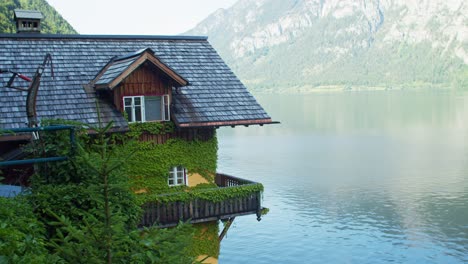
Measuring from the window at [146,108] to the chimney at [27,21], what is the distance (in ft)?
21.1

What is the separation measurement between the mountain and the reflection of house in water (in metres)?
29.2

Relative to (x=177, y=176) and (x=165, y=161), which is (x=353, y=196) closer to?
(x=177, y=176)

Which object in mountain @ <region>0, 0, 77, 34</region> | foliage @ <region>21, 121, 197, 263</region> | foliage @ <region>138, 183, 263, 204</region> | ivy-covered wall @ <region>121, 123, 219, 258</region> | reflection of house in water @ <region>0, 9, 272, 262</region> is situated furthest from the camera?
mountain @ <region>0, 0, 77, 34</region>

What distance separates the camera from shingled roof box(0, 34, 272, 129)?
65.7 feet

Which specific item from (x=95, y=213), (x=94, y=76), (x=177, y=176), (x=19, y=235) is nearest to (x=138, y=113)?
(x=94, y=76)

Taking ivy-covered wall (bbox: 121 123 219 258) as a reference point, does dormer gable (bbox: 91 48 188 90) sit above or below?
above

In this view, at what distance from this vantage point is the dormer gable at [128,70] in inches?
783

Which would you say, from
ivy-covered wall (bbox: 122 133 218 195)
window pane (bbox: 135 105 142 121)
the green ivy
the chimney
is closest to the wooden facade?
window pane (bbox: 135 105 142 121)

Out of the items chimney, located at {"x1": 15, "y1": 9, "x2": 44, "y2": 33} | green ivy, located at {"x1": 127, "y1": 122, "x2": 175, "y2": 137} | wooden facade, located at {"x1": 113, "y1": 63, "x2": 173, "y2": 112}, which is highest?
chimney, located at {"x1": 15, "y1": 9, "x2": 44, "y2": 33}

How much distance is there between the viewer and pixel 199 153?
2166cm

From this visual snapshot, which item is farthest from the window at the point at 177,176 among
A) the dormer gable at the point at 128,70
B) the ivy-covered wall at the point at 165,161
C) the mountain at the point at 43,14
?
the mountain at the point at 43,14

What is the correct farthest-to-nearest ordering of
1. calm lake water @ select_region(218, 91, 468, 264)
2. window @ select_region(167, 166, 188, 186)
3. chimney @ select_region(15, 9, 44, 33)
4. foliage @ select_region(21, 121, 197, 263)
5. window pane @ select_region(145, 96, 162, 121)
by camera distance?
calm lake water @ select_region(218, 91, 468, 264) < chimney @ select_region(15, 9, 44, 33) < window @ select_region(167, 166, 188, 186) < window pane @ select_region(145, 96, 162, 121) < foliage @ select_region(21, 121, 197, 263)

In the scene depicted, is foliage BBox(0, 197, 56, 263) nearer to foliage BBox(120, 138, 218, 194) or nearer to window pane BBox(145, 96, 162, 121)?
foliage BBox(120, 138, 218, 194)

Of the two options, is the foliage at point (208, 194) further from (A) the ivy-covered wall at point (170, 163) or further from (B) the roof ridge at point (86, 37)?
(B) the roof ridge at point (86, 37)
